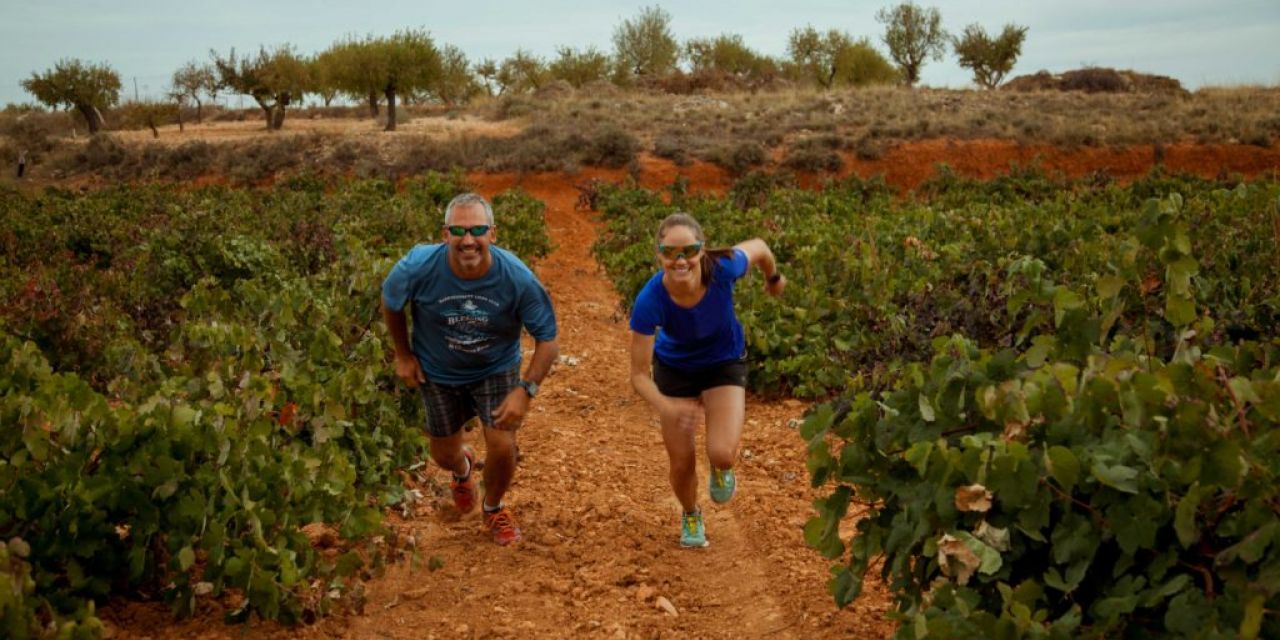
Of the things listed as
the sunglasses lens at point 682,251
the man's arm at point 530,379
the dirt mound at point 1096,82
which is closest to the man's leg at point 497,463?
the man's arm at point 530,379

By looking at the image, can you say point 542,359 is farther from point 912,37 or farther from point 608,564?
point 912,37

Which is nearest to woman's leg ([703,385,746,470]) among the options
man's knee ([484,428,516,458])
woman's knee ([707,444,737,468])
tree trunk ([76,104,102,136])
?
woman's knee ([707,444,737,468])

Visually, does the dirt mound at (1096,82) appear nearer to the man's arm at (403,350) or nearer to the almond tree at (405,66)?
the almond tree at (405,66)

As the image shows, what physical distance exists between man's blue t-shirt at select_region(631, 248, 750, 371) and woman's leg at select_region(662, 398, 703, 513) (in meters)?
0.18

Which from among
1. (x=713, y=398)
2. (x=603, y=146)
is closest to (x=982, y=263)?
(x=713, y=398)

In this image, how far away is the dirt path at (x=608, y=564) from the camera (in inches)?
173

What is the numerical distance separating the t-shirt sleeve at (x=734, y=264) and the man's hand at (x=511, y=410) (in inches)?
38.7

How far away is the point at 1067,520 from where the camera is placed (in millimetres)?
2783

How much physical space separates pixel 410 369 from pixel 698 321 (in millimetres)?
1273

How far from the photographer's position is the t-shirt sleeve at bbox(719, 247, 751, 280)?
16.0 ft

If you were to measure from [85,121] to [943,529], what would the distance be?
42.9m

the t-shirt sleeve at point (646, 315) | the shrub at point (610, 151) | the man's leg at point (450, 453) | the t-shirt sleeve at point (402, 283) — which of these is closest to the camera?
the t-shirt sleeve at point (646, 315)

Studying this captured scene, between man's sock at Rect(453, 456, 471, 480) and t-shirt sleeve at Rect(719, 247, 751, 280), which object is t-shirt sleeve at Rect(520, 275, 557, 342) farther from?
man's sock at Rect(453, 456, 471, 480)

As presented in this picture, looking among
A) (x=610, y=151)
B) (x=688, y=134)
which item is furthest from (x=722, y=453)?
(x=688, y=134)
